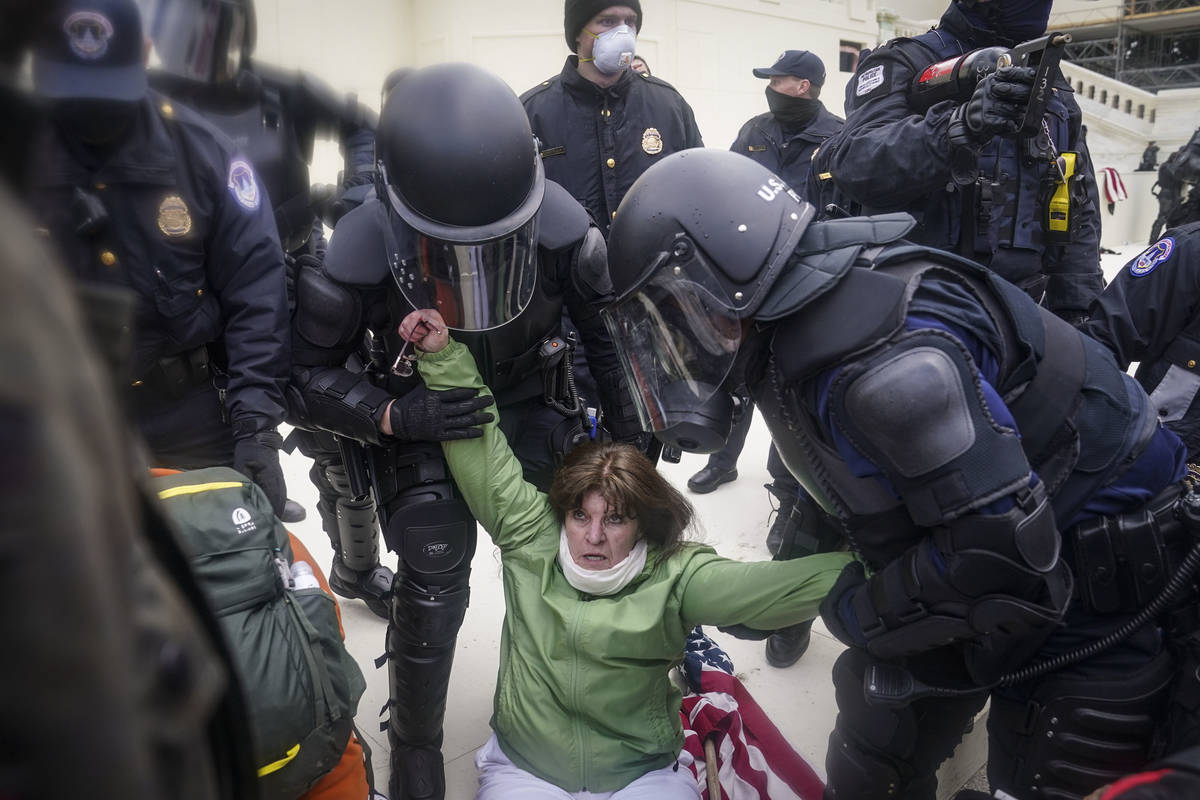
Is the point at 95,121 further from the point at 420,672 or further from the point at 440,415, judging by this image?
the point at 420,672

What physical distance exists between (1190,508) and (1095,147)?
61.3ft

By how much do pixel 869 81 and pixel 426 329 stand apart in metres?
1.61

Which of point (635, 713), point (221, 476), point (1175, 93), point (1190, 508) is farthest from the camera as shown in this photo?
point (1175, 93)

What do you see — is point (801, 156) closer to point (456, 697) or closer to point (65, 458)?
point (456, 697)

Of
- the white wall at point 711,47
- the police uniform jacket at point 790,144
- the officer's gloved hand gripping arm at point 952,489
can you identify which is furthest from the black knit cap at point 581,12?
the white wall at point 711,47

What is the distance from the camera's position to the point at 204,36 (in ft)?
9.53

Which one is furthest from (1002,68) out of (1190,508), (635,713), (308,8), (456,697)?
(308,8)

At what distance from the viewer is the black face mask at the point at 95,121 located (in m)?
1.74

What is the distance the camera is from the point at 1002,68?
2193 millimetres

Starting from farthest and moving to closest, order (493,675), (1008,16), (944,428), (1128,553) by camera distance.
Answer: (493,675) → (1008,16) → (1128,553) → (944,428)

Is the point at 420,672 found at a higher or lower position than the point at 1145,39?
lower

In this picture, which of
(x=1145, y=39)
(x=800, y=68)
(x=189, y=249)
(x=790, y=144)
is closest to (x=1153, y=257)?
(x=189, y=249)

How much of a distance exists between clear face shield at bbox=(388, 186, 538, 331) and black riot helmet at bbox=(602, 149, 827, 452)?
1.44 feet

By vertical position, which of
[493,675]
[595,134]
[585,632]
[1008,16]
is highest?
[1008,16]
